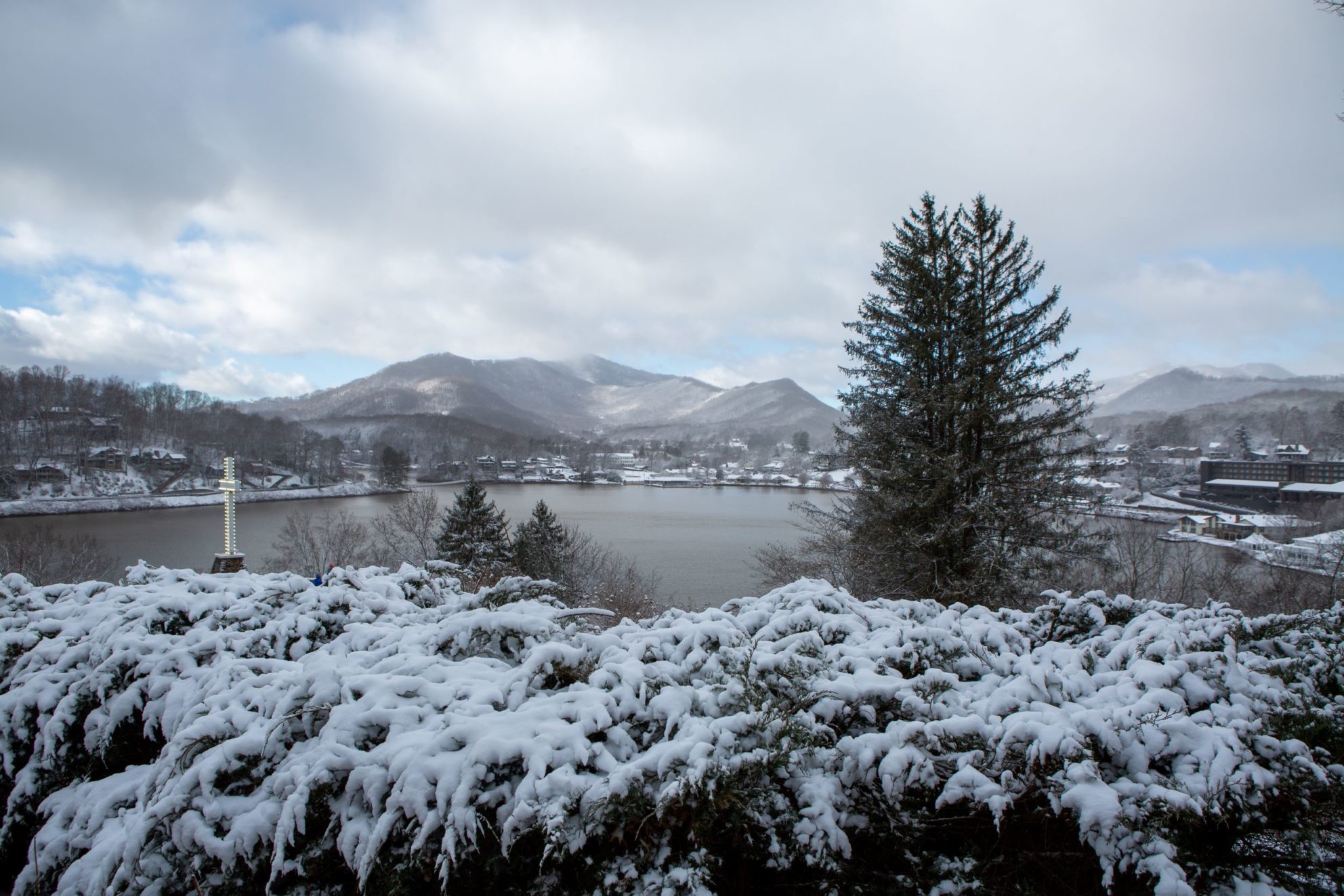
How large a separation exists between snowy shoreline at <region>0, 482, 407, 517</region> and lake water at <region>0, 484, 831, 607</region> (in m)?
0.81

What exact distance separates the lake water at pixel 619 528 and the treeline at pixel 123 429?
1077cm

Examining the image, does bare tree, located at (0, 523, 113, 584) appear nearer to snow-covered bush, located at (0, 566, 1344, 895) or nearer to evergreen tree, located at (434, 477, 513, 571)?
evergreen tree, located at (434, 477, 513, 571)

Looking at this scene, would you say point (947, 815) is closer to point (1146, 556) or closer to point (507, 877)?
point (507, 877)

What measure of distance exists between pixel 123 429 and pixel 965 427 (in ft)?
241

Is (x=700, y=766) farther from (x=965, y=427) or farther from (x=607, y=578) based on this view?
(x=607, y=578)

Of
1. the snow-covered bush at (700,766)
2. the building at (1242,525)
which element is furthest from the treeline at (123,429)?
the building at (1242,525)

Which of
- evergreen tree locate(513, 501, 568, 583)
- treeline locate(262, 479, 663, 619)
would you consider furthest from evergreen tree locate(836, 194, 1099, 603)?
evergreen tree locate(513, 501, 568, 583)

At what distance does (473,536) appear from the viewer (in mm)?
21125

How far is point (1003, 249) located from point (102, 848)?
12.8m

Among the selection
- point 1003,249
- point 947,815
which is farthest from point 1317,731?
point 1003,249

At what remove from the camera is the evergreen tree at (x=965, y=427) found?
33.4 feet

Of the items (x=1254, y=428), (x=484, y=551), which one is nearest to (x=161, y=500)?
(x=484, y=551)

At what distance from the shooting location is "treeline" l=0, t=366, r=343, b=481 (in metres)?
48.7

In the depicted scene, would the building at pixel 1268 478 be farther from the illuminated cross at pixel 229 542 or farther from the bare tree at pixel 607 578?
the illuminated cross at pixel 229 542
